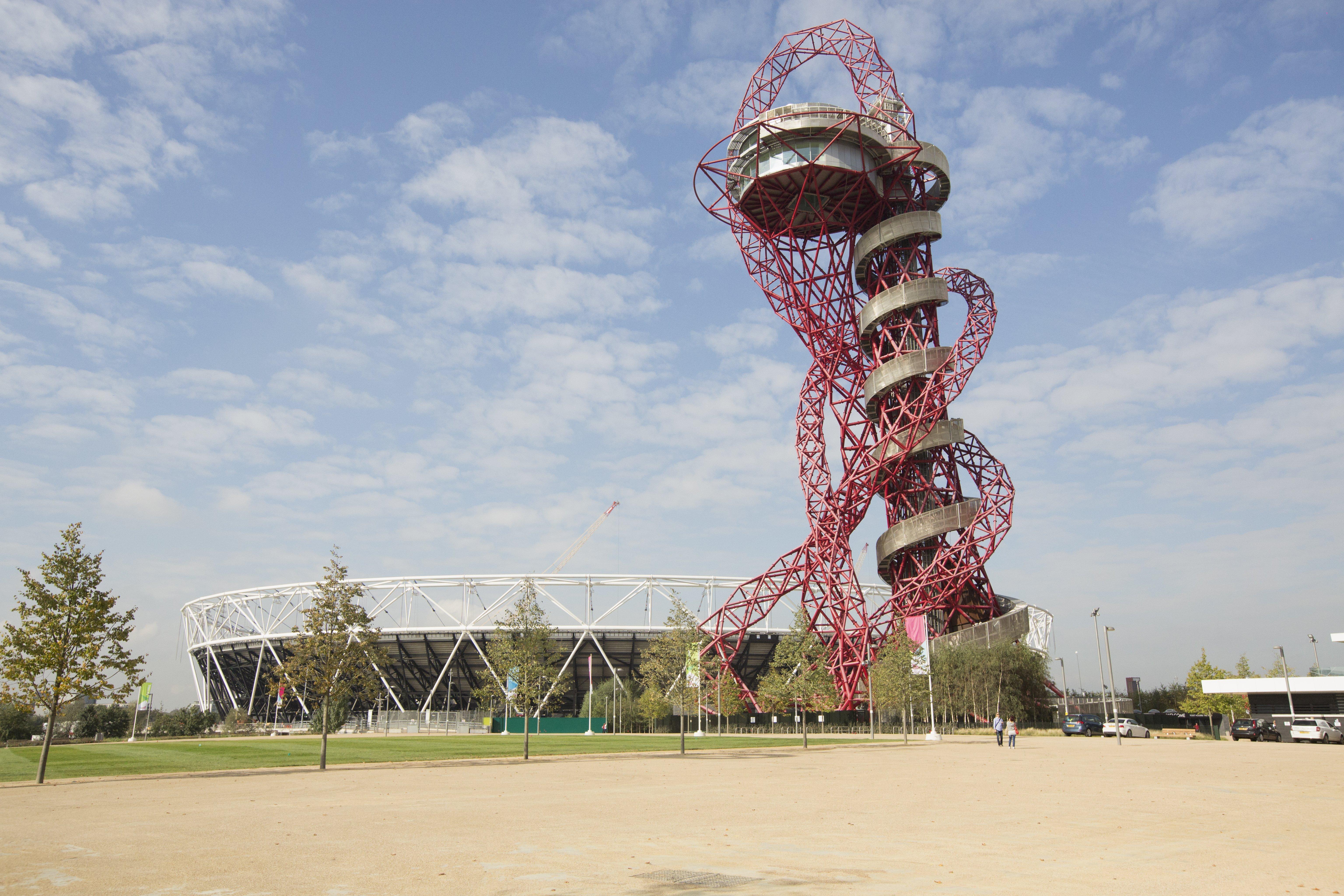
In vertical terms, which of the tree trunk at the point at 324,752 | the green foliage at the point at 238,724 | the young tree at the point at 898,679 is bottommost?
the green foliage at the point at 238,724

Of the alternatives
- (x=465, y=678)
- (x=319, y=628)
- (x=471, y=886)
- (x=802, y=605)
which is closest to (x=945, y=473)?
(x=802, y=605)

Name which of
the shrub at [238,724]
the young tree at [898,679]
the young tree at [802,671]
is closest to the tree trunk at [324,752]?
the young tree at [802,671]

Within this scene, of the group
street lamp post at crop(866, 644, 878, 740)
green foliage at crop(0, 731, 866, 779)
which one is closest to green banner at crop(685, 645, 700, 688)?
green foliage at crop(0, 731, 866, 779)

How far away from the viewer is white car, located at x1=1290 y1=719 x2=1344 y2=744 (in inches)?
1594

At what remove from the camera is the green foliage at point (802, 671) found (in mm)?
42906

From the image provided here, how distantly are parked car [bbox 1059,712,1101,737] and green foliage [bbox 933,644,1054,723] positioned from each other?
2.84m

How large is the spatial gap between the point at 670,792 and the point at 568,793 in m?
1.94

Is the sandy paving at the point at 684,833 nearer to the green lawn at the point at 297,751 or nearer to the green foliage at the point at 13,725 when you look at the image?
the green lawn at the point at 297,751

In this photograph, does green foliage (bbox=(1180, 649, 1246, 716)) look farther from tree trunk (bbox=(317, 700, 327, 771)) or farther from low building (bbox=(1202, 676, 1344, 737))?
tree trunk (bbox=(317, 700, 327, 771))

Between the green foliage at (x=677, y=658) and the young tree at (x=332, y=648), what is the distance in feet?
37.1

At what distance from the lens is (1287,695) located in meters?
52.1

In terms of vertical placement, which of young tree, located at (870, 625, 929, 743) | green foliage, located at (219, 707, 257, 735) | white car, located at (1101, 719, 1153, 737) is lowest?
green foliage, located at (219, 707, 257, 735)

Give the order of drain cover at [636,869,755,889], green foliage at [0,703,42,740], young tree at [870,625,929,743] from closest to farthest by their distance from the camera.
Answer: drain cover at [636,869,755,889] < young tree at [870,625,929,743] < green foliage at [0,703,42,740]

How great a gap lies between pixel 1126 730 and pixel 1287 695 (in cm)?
1433
